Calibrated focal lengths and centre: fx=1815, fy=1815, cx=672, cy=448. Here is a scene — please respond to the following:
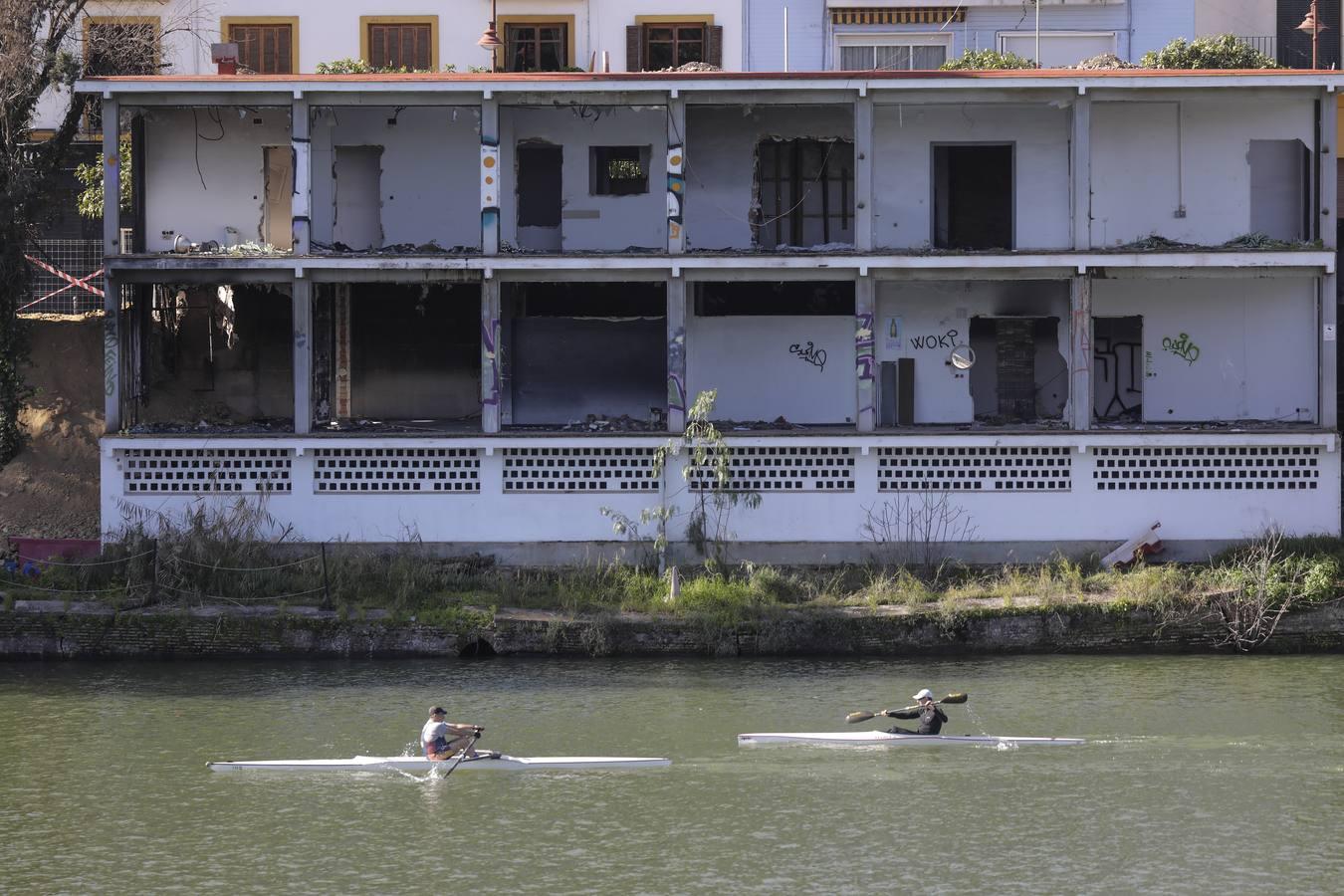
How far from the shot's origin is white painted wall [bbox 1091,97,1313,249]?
96.0 feet

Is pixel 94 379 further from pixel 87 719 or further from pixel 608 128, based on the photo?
pixel 87 719

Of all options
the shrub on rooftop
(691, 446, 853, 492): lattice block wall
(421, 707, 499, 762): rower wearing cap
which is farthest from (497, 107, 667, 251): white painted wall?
(421, 707, 499, 762): rower wearing cap

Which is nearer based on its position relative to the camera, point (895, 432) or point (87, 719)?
point (87, 719)

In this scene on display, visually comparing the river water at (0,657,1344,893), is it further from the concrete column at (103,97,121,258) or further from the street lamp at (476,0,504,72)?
the street lamp at (476,0,504,72)

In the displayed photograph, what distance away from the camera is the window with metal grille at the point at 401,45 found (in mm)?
35750

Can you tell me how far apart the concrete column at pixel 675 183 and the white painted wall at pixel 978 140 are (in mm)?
4031

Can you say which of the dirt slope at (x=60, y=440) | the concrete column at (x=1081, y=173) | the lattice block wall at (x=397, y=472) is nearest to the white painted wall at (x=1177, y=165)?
the concrete column at (x=1081, y=173)

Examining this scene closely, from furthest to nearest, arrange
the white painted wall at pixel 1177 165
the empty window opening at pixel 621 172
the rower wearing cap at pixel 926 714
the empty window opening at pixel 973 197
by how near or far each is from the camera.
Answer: the empty window opening at pixel 621 172 < the empty window opening at pixel 973 197 < the white painted wall at pixel 1177 165 < the rower wearing cap at pixel 926 714

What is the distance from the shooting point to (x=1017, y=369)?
30.8m

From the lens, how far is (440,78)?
26562 mm

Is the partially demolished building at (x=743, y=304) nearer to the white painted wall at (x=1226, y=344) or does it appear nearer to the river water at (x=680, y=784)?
the white painted wall at (x=1226, y=344)

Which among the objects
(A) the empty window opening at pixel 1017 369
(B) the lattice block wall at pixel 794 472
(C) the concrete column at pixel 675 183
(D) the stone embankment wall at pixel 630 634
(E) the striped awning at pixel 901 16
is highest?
(E) the striped awning at pixel 901 16

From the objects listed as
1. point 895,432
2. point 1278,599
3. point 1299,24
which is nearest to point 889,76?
point 895,432

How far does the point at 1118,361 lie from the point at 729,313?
6564mm
